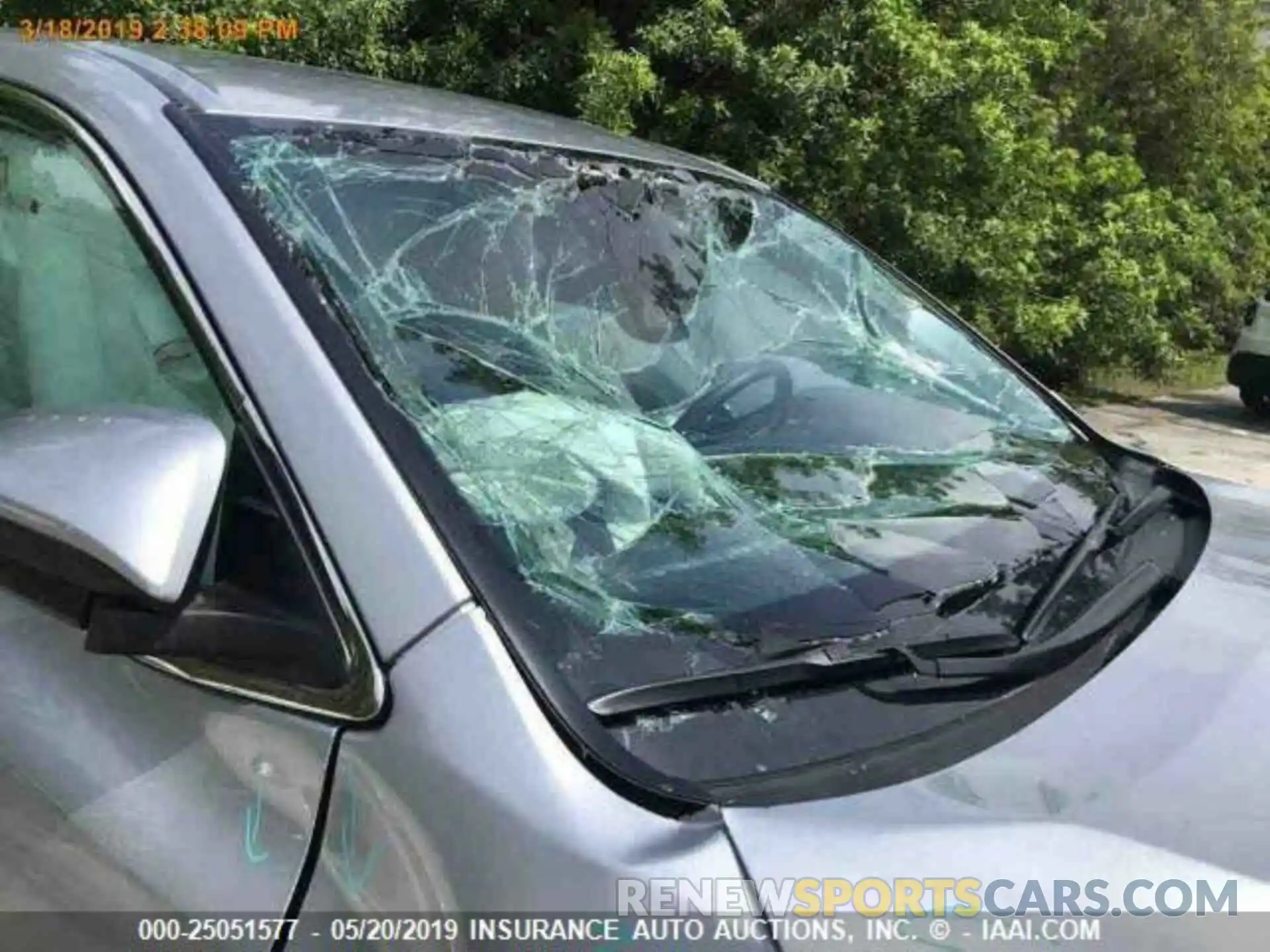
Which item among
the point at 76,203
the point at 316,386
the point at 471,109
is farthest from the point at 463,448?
the point at 471,109

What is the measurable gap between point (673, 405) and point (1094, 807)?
981mm

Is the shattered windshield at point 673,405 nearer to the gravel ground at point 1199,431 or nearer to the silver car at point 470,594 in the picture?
the silver car at point 470,594

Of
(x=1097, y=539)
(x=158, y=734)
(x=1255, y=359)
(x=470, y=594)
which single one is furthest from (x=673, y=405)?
(x=1255, y=359)

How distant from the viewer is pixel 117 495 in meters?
1.35

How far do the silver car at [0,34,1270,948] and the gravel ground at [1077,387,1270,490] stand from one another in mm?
7452

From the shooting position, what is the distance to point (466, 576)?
136 cm

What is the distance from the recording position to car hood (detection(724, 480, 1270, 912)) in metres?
1.24

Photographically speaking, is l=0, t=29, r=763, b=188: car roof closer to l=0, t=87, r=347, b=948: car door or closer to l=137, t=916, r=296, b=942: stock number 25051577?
l=0, t=87, r=347, b=948: car door

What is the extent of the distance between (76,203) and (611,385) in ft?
2.58

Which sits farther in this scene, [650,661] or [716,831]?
[650,661]

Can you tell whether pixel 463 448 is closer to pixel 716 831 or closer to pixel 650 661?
pixel 650 661
